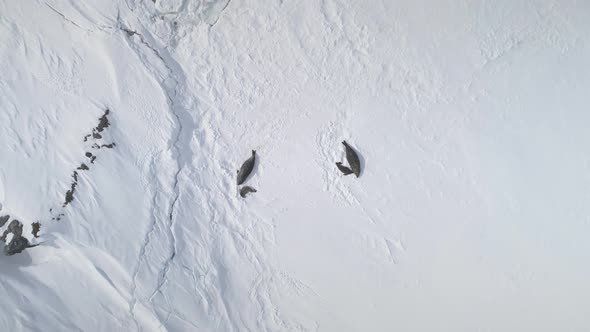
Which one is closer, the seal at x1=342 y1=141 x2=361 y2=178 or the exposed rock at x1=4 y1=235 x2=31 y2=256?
the exposed rock at x1=4 y1=235 x2=31 y2=256

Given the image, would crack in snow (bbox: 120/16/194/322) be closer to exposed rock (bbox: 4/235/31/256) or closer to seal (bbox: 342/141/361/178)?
exposed rock (bbox: 4/235/31/256)

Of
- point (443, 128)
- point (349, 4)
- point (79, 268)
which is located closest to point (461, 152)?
point (443, 128)

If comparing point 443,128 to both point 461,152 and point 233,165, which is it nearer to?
point 461,152

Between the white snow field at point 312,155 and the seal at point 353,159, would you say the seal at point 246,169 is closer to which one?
the white snow field at point 312,155

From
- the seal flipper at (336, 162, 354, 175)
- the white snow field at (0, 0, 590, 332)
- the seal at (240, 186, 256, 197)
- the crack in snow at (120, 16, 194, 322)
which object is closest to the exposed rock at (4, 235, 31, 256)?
the white snow field at (0, 0, 590, 332)

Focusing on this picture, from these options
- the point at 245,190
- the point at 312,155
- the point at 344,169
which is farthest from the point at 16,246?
the point at 344,169

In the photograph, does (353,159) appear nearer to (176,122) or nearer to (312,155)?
(312,155)

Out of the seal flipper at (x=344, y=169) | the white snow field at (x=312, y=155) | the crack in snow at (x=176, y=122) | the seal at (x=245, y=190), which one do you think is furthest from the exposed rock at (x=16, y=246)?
the seal flipper at (x=344, y=169)
